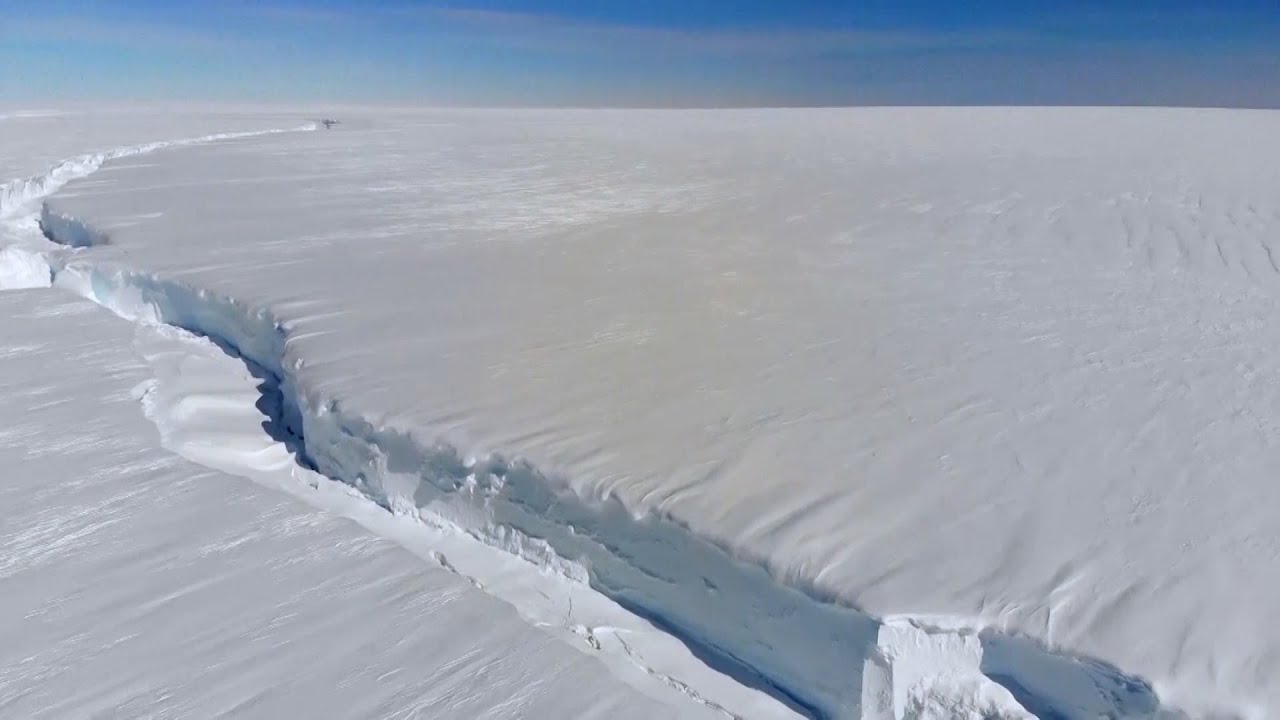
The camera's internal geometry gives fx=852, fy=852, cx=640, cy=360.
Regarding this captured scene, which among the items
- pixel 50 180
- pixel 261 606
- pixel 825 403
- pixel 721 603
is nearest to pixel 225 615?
pixel 261 606

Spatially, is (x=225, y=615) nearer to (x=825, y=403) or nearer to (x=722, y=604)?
(x=722, y=604)

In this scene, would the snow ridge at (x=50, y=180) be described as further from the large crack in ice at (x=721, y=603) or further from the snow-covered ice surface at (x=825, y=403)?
the large crack in ice at (x=721, y=603)

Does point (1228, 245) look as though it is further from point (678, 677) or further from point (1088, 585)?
point (678, 677)

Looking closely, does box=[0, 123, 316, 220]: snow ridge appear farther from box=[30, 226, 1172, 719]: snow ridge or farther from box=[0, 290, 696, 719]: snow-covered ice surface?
box=[30, 226, 1172, 719]: snow ridge

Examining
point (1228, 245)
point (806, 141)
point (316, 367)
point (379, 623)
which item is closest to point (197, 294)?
point (316, 367)

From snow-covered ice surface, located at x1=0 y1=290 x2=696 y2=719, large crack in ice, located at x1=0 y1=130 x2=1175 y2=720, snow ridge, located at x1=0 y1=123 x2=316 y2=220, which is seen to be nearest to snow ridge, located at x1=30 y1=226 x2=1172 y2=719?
large crack in ice, located at x1=0 y1=130 x2=1175 y2=720
